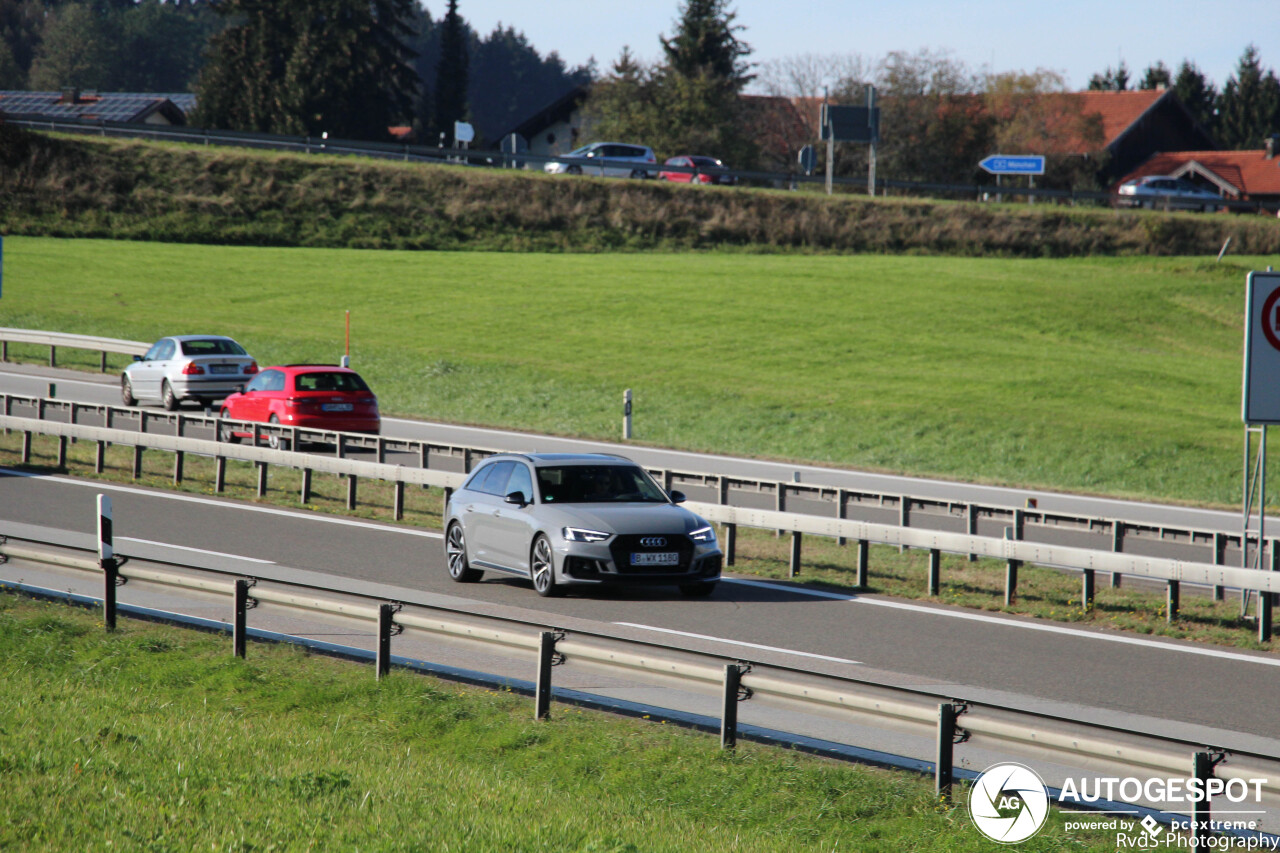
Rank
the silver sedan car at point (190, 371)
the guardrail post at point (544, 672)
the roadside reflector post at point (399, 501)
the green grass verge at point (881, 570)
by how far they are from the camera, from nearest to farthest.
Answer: the guardrail post at point (544, 672) → the green grass verge at point (881, 570) → the roadside reflector post at point (399, 501) → the silver sedan car at point (190, 371)

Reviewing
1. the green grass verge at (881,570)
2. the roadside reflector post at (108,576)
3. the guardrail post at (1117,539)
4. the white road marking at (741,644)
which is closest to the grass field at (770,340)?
the green grass verge at (881,570)

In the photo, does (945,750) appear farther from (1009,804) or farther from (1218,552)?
(1218,552)

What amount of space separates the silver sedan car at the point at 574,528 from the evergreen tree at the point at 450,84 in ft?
342

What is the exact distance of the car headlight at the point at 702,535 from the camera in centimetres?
1345

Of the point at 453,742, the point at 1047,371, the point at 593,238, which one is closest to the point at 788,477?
the point at 1047,371

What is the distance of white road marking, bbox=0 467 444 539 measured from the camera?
17609mm

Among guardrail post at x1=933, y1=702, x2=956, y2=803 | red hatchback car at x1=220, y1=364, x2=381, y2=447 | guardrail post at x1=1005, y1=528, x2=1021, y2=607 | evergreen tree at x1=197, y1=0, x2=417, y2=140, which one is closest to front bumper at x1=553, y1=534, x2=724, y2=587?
guardrail post at x1=1005, y1=528, x2=1021, y2=607

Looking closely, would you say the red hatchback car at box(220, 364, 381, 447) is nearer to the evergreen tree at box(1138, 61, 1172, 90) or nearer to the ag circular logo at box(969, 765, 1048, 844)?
the ag circular logo at box(969, 765, 1048, 844)

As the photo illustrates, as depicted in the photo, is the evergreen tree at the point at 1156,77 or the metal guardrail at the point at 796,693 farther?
the evergreen tree at the point at 1156,77

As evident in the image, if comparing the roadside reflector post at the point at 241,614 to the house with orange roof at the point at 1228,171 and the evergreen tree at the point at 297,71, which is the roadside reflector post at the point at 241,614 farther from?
the house with orange roof at the point at 1228,171

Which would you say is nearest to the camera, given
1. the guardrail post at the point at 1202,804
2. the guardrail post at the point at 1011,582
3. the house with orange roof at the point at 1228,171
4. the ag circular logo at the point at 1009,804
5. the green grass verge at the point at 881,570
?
the guardrail post at the point at 1202,804

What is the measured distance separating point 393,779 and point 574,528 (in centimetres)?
621

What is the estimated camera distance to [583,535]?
1325cm

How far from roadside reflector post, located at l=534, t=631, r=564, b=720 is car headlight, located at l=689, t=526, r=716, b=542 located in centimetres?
509
